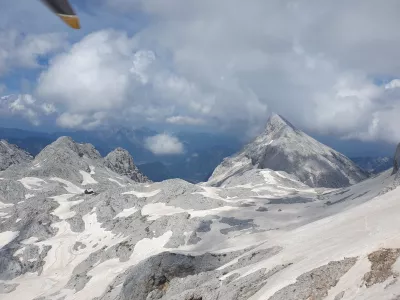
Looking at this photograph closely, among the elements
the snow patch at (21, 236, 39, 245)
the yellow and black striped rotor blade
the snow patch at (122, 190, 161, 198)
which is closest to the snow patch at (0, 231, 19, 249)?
the snow patch at (21, 236, 39, 245)

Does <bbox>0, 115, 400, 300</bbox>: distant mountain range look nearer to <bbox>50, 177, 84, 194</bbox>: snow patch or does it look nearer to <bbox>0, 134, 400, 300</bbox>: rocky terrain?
<bbox>0, 134, 400, 300</bbox>: rocky terrain

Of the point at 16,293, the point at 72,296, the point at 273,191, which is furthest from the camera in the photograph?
the point at 273,191

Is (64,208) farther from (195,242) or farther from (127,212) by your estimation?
(195,242)

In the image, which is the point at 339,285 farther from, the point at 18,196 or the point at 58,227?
the point at 18,196

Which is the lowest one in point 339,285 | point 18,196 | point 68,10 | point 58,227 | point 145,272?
point 339,285

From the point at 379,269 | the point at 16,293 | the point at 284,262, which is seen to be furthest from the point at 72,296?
the point at 379,269

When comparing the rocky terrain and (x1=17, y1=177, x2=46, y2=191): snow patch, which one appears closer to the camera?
the rocky terrain
